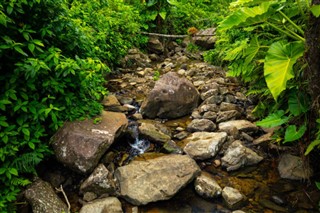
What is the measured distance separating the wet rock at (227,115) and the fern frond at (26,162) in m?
3.17

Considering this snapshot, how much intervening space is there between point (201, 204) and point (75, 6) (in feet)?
15.3

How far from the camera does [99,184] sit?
361 centimetres

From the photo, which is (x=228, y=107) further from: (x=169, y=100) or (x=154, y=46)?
(x=154, y=46)

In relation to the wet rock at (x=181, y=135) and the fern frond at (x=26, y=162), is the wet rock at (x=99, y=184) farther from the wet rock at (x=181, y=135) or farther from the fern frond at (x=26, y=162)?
the wet rock at (x=181, y=135)

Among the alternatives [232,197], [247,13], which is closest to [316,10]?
[247,13]

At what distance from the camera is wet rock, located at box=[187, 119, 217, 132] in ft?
16.3

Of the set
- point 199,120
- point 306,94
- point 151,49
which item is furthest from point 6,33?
point 151,49

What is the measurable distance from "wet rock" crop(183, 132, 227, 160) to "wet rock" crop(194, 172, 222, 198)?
0.55 meters

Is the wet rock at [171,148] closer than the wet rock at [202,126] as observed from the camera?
Yes

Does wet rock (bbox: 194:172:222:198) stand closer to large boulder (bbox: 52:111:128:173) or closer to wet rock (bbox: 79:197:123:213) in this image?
wet rock (bbox: 79:197:123:213)

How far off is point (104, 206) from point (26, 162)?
1.05m

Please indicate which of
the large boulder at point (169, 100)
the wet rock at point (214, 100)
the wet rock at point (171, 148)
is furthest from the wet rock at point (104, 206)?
the wet rock at point (214, 100)

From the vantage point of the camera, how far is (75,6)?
5.86 meters

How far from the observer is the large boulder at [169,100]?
5430 mm
